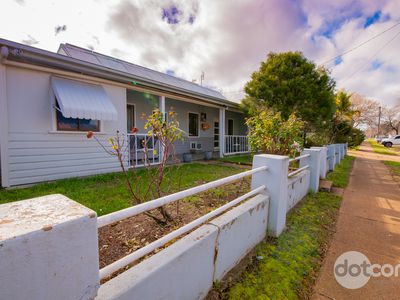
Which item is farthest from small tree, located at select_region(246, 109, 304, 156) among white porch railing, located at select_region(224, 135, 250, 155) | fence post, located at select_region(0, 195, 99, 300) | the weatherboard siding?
white porch railing, located at select_region(224, 135, 250, 155)

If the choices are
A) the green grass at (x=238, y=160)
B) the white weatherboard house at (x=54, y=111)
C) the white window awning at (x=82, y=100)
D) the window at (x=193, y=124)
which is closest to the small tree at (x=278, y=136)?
the white weatherboard house at (x=54, y=111)

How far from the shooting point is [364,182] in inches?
278

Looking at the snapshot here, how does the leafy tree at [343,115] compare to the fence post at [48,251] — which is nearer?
the fence post at [48,251]

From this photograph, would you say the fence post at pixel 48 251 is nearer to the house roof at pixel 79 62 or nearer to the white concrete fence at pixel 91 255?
the white concrete fence at pixel 91 255

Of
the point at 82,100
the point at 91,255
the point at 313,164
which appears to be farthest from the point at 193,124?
the point at 91,255

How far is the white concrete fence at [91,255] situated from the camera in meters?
0.77

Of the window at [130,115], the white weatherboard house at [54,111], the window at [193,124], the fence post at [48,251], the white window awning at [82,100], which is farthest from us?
the window at [193,124]

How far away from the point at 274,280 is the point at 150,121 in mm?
2442

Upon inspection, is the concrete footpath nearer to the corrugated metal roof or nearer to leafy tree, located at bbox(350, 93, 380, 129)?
the corrugated metal roof

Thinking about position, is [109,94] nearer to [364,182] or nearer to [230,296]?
[230,296]

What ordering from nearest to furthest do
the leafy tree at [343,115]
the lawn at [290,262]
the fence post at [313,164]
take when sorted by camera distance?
the lawn at [290,262] < the fence post at [313,164] < the leafy tree at [343,115]

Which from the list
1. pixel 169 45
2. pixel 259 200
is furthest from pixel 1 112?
pixel 169 45

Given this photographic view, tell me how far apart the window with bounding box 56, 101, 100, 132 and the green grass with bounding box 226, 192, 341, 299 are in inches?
232

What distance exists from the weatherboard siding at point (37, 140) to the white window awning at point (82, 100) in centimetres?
45
